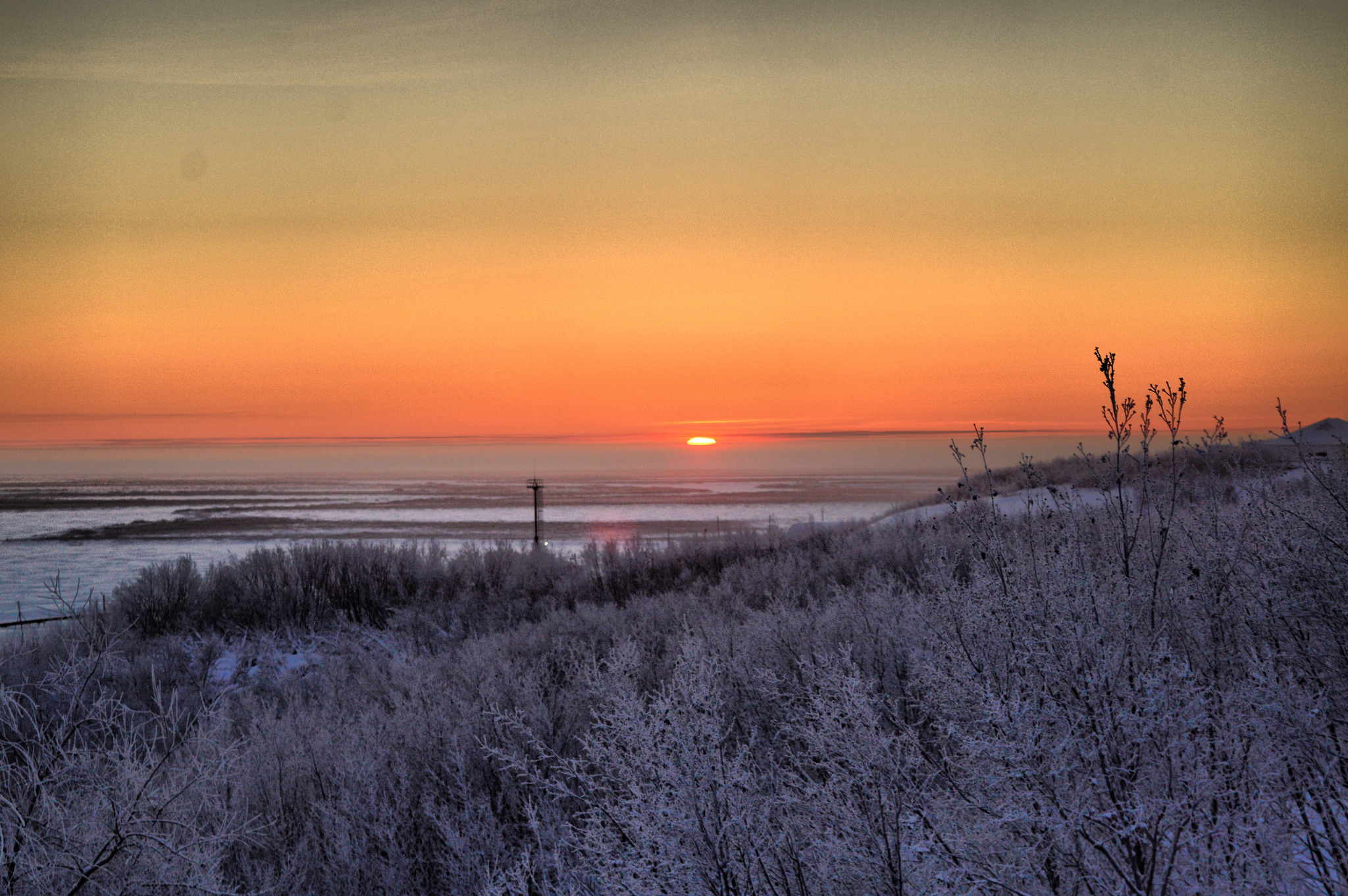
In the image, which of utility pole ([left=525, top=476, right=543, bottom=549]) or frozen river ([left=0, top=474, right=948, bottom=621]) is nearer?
frozen river ([left=0, top=474, right=948, bottom=621])

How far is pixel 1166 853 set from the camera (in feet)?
8.17

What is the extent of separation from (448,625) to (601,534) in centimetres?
1849

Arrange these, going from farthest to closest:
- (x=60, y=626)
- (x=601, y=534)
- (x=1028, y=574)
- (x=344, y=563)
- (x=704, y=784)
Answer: (x=601, y=534)
(x=344, y=563)
(x=60, y=626)
(x=1028, y=574)
(x=704, y=784)

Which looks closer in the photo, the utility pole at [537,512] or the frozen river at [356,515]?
the frozen river at [356,515]

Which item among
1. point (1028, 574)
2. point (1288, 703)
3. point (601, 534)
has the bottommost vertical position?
point (601, 534)

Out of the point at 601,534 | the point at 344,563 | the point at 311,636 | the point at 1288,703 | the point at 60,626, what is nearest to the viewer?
the point at 1288,703

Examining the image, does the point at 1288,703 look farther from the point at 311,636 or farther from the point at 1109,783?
the point at 311,636

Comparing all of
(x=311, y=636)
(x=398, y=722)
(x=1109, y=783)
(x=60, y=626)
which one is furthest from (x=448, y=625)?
(x=1109, y=783)

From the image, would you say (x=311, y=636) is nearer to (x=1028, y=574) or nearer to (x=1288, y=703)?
(x=1028, y=574)

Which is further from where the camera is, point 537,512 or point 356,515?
point 356,515

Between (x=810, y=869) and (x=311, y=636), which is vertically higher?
(x=810, y=869)

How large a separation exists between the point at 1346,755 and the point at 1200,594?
1.87 m

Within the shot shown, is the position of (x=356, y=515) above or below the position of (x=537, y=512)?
below

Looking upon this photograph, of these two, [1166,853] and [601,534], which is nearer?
[1166,853]
